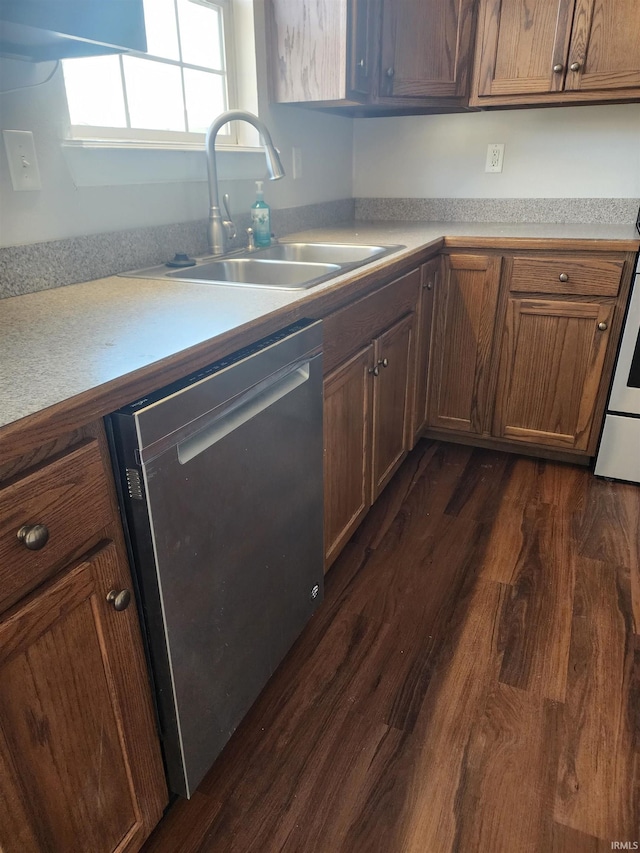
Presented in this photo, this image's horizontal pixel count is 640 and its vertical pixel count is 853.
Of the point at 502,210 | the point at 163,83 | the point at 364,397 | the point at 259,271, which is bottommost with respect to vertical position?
the point at 364,397

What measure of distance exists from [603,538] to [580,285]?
891 mm

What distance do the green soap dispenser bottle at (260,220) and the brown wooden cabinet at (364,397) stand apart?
497mm

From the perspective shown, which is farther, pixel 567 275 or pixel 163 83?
pixel 567 275

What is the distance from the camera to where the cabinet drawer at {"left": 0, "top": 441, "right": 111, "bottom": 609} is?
2.10 feet

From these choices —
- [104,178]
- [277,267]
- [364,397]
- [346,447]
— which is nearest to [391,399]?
[364,397]

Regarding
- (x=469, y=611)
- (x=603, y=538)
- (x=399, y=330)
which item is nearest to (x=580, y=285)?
(x=399, y=330)

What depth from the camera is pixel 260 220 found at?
1.95 m

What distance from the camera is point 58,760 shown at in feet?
2.46

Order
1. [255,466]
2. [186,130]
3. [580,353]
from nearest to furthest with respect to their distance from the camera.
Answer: [255,466] < [186,130] < [580,353]

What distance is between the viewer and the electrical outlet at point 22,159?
1208 millimetres

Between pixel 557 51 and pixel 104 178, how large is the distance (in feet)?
5.65

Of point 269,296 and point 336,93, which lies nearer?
point 269,296

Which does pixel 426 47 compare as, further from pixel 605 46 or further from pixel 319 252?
pixel 319 252

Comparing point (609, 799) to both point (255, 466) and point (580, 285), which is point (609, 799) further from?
point (580, 285)
